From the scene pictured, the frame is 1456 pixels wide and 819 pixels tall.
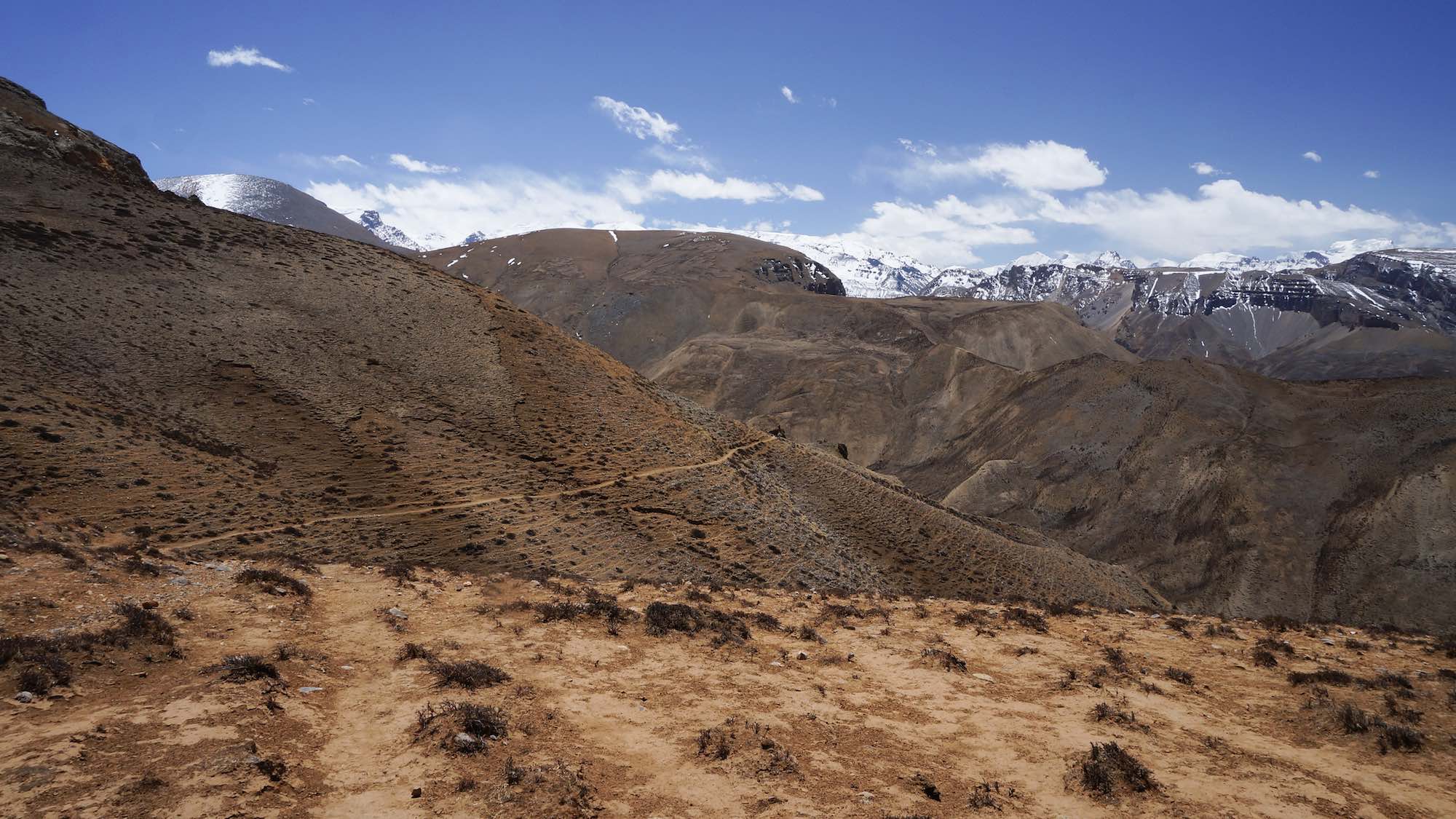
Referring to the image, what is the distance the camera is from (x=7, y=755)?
6.85 m

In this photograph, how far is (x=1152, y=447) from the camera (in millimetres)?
→ 61250

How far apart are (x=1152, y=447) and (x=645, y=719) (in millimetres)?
62844

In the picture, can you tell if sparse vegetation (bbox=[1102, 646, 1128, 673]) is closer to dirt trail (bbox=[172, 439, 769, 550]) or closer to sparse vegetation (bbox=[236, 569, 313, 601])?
sparse vegetation (bbox=[236, 569, 313, 601])

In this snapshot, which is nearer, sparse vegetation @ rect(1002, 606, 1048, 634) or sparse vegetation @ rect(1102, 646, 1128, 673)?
sparse vegetation @ rect(1102, 646, 1128, 673)

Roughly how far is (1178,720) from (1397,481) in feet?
165

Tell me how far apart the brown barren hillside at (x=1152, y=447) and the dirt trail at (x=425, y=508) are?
81.6 feet

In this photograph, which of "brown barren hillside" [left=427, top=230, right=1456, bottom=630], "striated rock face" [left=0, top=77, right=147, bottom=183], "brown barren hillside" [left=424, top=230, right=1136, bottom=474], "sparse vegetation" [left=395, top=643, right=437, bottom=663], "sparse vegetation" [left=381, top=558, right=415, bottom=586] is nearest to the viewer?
"sparse vegetation" [left=395, top=643, right=437, bottom=663]

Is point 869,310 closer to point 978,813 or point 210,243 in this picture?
point 210,243

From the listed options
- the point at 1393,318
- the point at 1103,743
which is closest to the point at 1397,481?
the point at 1103,743

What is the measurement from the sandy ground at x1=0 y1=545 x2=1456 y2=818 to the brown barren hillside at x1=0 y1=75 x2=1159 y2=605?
7.62 m

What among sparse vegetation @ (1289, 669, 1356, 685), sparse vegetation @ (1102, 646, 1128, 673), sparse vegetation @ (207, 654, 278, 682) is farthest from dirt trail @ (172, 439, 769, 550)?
sparse vegetation @ (1289, 669, 1356, 685)

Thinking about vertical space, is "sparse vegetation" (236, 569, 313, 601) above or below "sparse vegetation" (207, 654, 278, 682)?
below

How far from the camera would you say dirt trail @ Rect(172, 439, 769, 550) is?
1991 centimetres

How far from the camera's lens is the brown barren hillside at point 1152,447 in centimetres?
4459
